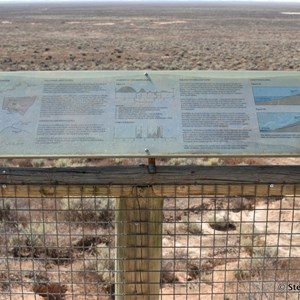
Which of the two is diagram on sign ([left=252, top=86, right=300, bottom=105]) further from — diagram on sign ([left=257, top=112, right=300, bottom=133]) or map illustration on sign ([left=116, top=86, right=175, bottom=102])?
map illustration on sign ([left=116, top=86, right=175, bottom=102])

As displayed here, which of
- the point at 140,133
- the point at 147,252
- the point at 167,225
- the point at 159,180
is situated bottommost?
the point at 147,252

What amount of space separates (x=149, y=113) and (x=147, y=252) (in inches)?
33.6

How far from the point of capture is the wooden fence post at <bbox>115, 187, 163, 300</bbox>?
3059mm

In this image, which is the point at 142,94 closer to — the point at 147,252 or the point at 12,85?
the point at 12,85

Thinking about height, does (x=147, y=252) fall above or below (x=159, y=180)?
below

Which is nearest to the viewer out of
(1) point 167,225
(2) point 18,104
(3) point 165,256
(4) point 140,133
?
(4) point 140,133

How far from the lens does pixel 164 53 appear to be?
3444 centimetres

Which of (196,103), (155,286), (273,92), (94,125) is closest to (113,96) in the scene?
(94,125)

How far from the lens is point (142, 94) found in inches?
123

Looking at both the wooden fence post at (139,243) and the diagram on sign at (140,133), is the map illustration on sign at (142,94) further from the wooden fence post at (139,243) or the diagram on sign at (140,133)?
the wooden fence post at (139,243)

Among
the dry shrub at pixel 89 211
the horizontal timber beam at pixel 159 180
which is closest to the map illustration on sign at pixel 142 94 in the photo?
the horizontal timber beam at pixel 159 180

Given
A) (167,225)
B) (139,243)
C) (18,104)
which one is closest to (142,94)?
(18,104)

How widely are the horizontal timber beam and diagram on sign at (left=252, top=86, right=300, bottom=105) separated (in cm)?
41

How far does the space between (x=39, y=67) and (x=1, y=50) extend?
9669 mm
